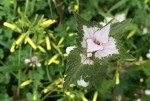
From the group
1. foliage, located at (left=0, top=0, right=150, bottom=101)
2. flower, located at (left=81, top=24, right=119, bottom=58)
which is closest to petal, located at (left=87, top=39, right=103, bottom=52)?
flower, located at (left=81, top=24, right=119, bottom=58)

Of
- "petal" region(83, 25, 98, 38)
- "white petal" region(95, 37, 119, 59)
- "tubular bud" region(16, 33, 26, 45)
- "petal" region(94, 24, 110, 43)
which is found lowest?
"white petal" region(95, 37, 119, 59)

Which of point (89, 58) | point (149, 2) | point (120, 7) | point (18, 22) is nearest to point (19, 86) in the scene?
point (18, 22)

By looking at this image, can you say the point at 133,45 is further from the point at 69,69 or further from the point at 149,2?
the point at 69,69

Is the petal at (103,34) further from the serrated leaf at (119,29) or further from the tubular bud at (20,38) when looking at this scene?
the tubular bud at (20,38)

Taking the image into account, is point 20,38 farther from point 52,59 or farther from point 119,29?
point 119,29

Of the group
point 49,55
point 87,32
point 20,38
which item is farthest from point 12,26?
point 87,32

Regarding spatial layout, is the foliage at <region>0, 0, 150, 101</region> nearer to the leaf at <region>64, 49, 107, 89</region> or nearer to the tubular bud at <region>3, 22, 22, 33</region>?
the tubular bud at <region>3, 22, 22, 33</region>

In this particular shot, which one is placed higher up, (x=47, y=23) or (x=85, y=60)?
(x=47, y=23)
